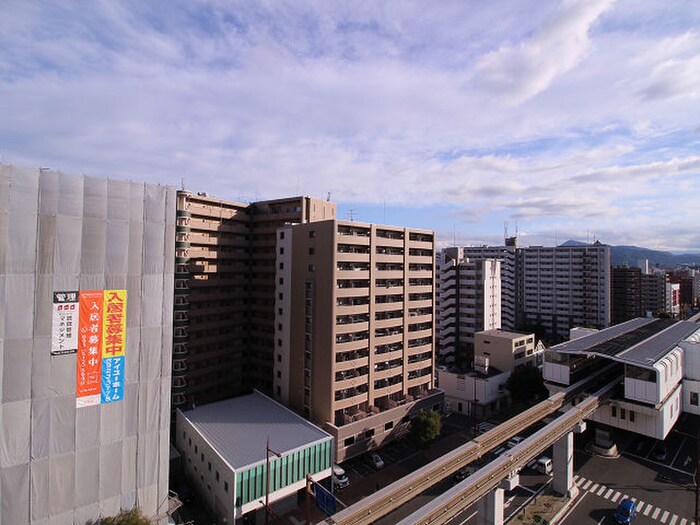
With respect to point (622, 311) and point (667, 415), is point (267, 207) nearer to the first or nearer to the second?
point (667, 415)

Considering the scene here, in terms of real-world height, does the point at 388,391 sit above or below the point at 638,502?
above

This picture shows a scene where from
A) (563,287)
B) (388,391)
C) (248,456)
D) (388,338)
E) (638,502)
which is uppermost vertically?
(563,287)

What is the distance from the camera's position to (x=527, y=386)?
4550 centimetres

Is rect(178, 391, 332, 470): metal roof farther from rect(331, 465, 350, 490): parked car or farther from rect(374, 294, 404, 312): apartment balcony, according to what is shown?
rect(374, 294, 404, 312): apartment balcony

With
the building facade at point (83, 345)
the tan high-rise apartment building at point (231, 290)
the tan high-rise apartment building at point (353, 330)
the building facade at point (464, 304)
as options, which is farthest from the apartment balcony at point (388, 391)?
the building facade at point (464, 304)

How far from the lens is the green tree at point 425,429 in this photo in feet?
111

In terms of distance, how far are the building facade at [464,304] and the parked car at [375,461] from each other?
1266 inches

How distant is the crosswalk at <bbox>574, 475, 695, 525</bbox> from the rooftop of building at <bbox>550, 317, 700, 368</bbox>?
10035 millimetres

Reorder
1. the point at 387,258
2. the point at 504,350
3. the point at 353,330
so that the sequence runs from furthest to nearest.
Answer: the point at 504,350, the point at 387,258, the point at 353,330

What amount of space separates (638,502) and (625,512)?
3.45 meters

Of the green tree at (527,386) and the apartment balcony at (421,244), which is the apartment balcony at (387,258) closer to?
the apartment balcony at (421,244)

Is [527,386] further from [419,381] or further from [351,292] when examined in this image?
[351,292]

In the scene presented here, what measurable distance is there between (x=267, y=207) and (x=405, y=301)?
68.2ft

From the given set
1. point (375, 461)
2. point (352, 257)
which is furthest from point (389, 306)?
point (375, 461)
